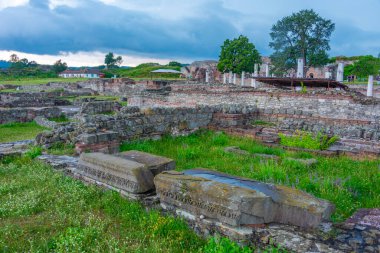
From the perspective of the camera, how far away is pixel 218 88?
24.3 meters

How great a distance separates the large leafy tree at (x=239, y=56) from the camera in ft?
159

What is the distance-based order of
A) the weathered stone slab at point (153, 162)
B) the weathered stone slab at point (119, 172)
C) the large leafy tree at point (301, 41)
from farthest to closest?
1. the large leafy tree at point (301, 41)
2. the weathered stone slab at point (153, 162)
3. the weathered stone slab at point (119, 172)

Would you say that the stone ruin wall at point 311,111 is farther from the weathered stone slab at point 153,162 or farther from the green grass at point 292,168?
the weathered stone slab at point 153,162

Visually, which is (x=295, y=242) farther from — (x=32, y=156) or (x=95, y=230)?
(x=32, y=156)

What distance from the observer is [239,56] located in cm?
4872

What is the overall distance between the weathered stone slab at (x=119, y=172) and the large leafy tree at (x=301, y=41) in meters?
44.5

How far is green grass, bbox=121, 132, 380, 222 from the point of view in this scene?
5.07 meters

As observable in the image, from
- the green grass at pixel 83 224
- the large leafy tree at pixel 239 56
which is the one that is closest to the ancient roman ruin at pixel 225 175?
the green grass at pixel 83 224

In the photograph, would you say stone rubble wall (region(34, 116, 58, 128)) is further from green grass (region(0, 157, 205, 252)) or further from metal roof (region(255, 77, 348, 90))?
metal roof (region(255, 77, 348, 90))

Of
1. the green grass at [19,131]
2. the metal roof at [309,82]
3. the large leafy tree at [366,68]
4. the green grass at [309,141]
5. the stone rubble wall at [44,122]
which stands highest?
the large leafy tree at [366,68]

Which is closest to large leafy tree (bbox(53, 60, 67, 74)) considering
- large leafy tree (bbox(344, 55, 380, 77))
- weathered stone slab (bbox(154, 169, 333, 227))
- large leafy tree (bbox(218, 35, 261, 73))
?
large leafy tree (bbox(218, 35, 261, 73))

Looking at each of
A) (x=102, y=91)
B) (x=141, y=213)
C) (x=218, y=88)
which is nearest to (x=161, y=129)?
(x=141, y=213)

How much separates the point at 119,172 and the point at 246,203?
227 cm

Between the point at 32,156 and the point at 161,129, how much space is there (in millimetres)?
3830
